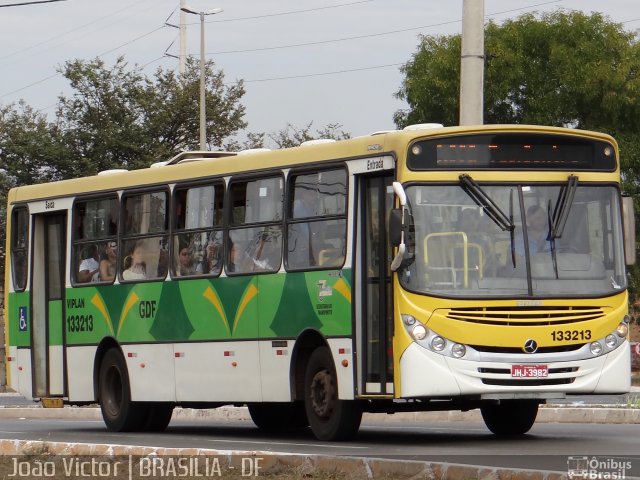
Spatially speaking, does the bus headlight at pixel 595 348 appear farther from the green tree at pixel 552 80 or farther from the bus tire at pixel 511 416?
the green tree at pixel 552 80

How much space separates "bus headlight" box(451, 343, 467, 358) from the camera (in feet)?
53.3

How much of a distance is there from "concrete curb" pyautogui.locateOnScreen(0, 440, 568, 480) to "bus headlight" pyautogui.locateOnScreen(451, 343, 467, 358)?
9.59ft

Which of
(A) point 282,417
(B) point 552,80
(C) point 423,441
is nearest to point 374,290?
(C) point 423,441

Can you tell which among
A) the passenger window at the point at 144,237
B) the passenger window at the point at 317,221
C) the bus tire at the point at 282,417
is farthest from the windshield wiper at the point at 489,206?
the bus tire at the point at 282,417

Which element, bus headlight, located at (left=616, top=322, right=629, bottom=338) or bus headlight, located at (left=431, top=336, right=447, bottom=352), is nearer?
bus headlight, located at (left=431, top=336, right=447, bottom=352)

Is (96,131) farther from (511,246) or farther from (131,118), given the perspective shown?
(511,246)

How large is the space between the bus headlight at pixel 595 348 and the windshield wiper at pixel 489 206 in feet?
3.84

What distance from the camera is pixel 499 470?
1162cm

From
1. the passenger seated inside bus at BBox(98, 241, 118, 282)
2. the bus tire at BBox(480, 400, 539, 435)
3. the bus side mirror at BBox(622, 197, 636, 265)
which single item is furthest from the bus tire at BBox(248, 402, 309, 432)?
the bus side mirror at BBox(622, 197, 636, 265)

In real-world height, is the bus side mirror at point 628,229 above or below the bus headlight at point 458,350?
above

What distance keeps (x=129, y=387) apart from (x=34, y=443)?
4829 millimetres

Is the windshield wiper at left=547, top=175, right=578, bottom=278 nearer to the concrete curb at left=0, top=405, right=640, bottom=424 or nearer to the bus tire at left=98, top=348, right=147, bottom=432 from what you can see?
the concrete curb at left=0, top=405, right=640, bottom=424

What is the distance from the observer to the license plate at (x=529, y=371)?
16.3m

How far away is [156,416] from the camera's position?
2184cm
